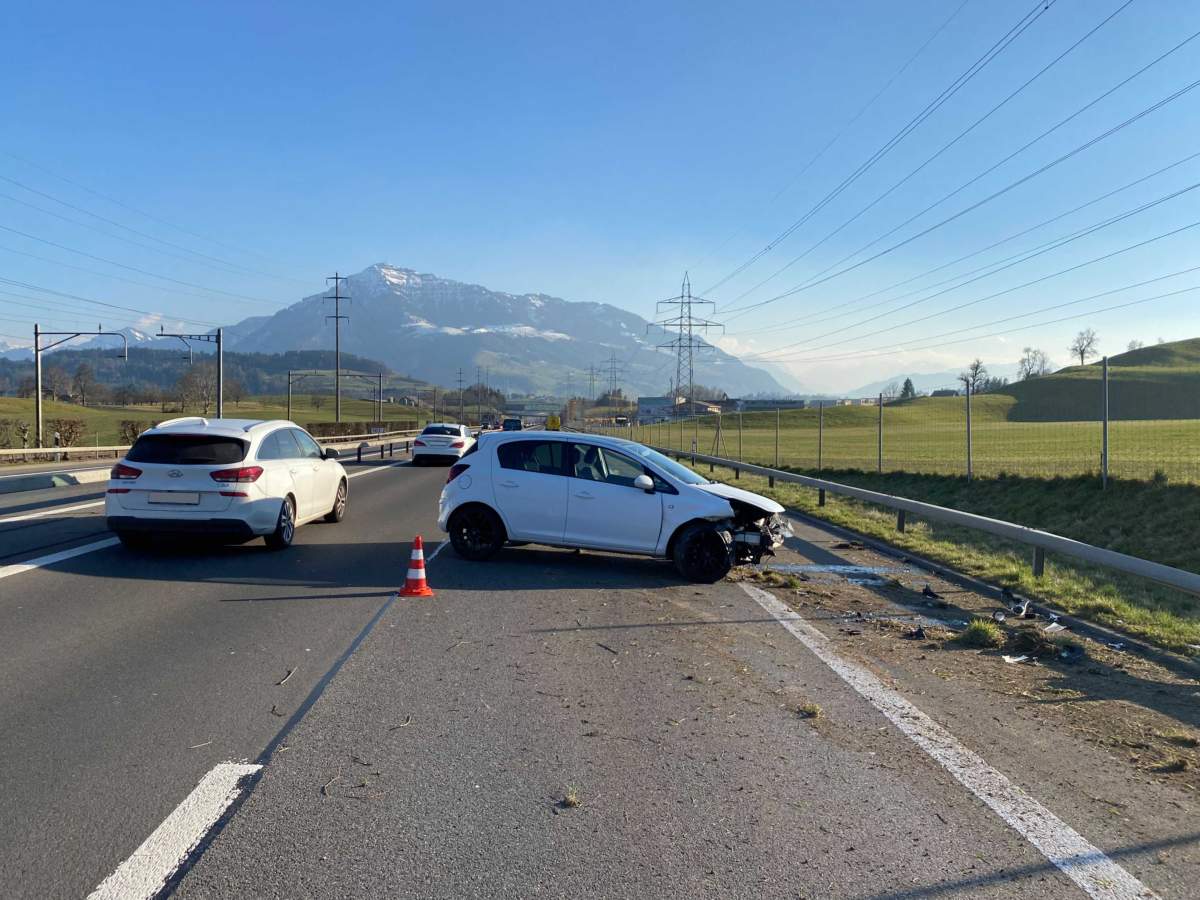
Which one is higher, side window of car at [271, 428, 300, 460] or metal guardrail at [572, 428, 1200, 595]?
side window of car at [271, 428, 300, 460]

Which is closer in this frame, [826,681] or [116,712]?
[116,712]

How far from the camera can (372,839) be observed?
396 cm

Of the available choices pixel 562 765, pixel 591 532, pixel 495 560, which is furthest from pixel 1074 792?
pixel 495 560

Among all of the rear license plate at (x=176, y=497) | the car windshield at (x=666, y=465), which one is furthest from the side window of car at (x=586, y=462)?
the rear license plate at (x=176, y=497)

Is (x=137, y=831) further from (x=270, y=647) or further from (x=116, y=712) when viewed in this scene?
(x=270, y=647)

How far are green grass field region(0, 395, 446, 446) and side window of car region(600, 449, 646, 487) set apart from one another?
42969 mm

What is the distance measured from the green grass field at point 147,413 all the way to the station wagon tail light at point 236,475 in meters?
40.5

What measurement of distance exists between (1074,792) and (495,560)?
25.4ft

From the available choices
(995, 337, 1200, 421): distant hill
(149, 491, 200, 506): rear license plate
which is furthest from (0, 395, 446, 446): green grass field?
(995, 337, 1200, 421): distant hill

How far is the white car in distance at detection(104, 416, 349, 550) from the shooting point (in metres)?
10.9

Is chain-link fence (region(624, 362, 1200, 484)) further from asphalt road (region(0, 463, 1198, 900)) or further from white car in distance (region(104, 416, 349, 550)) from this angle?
white car in distance (region(104, 416, 349, 550))

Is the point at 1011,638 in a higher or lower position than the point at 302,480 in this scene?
lower

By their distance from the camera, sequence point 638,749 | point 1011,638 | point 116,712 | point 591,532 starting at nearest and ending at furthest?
point 638,749, point 116,712, point 1011,638, point 591,532

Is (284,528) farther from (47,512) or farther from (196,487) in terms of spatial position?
(47,512)
